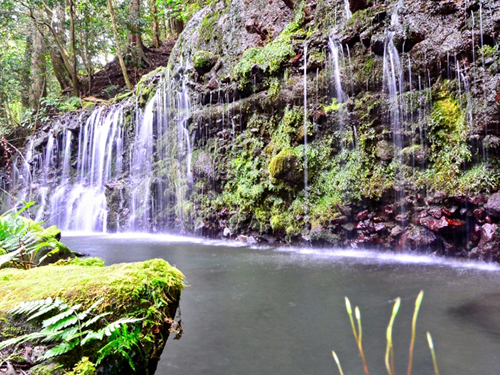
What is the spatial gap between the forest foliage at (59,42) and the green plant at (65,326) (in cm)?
1907

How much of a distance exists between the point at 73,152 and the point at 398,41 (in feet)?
55.3

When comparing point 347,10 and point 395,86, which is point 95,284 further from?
point 347,10

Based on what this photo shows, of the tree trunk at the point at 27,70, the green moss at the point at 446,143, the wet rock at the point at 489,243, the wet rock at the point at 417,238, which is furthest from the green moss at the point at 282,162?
the tree trunk at the point at 27,70

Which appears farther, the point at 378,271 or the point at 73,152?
the point at 73,152

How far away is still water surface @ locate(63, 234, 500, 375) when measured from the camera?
289cm

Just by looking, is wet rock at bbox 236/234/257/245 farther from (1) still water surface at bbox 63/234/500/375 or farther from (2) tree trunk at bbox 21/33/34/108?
(2) tree trunk at bbox 21/33/34/108

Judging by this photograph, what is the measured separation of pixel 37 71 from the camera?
21672mm

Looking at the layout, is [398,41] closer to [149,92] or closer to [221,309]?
[221,309]

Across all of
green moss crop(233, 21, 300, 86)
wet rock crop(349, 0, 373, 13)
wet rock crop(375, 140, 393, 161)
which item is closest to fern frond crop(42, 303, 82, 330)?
wet rock crop(375, 140, 393, 161)

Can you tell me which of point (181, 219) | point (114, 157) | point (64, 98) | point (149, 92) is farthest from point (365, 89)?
point (64, 98)

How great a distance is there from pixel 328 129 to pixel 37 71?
2134 centimetres

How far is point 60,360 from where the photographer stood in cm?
175

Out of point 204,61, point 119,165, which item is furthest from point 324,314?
point 119,165

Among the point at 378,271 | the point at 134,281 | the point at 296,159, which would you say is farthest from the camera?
the point at 296,159
